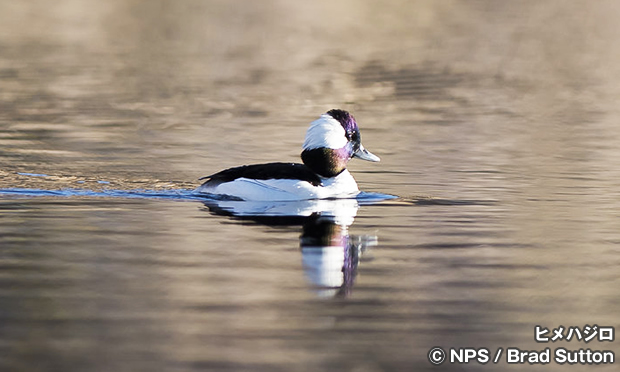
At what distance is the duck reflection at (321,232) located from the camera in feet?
31.2

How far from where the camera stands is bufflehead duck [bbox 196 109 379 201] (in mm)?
13570

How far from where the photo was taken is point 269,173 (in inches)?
528

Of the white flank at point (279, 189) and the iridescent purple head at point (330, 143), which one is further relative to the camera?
the iridescent purple head at point (330, 143)

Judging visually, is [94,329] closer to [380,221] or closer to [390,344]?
[390,344]

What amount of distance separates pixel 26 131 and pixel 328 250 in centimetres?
1082

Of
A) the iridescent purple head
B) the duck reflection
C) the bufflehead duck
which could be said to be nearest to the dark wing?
the bufflehead duck

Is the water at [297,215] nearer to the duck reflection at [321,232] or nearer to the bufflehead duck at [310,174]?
the duck reflection at [321,232]

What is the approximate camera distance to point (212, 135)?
2052 centimetres

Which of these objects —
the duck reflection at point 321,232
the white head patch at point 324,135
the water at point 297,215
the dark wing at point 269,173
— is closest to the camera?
the water at point 297,215

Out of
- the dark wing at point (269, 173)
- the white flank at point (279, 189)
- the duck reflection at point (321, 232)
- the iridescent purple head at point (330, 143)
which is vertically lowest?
the duck reflection at point (321, 232)

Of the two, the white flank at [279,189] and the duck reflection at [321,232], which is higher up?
the white flank at [279,189]

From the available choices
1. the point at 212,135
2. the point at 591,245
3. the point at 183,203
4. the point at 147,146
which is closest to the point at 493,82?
the point at 212,135

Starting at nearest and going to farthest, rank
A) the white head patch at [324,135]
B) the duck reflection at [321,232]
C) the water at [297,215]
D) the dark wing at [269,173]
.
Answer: the water at [297,215], the duck reflection at [321,232], the dark wing at [269,173], the white head patch at [324,135]

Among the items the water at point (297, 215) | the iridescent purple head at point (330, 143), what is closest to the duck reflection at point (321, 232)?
the water at point (297, 215)
